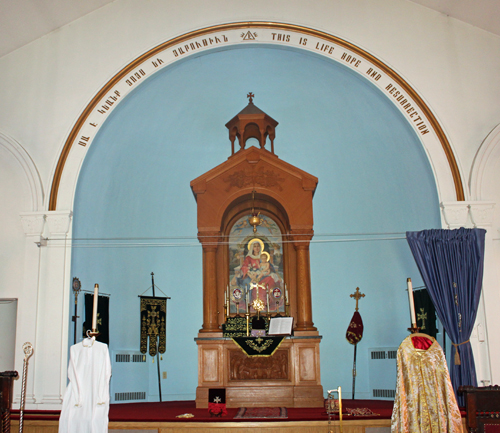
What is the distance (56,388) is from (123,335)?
258 centimetres

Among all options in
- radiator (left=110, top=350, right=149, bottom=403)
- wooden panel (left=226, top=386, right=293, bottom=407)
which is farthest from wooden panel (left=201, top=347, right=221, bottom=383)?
radiator (left=110, top=350, right=149, bottom=403)

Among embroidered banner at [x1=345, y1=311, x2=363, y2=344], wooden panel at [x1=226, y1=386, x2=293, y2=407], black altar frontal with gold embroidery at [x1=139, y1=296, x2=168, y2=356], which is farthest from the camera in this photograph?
black altar frontal with gold embroidery at [x1=139, y1=296, x2=168, y2=356]

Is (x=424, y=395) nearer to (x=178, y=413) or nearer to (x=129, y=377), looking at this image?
(x=178, y=413)

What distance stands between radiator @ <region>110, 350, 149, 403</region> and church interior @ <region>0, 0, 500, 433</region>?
41 millimetres

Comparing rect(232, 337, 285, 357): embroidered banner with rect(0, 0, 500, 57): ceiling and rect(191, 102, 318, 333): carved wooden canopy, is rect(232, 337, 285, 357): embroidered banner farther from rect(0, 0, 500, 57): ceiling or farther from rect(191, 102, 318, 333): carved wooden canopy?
rect(0, 0, 500, 57): ceiling

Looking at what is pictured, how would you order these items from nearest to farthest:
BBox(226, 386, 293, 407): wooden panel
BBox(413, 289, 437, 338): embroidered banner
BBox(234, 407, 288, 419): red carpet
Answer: BBox(234, 407, 288, 419): red carpet → BBox(226, 386, 293, 407): wooden panel → BBox(413, 289, 437, 338): embroidered banner

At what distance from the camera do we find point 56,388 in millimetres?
8430

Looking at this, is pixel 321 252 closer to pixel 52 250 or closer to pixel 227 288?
pixel 227 288

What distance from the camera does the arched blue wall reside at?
9938mm

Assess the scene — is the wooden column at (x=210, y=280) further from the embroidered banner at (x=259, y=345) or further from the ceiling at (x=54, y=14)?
the ceiling at (x=54, y=14)

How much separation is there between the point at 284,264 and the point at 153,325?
10.2 feet

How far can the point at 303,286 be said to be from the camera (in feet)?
31.6

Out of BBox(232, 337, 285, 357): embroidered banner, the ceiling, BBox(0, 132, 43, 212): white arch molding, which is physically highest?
the ceiling

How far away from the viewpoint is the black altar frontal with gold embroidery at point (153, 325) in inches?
436
